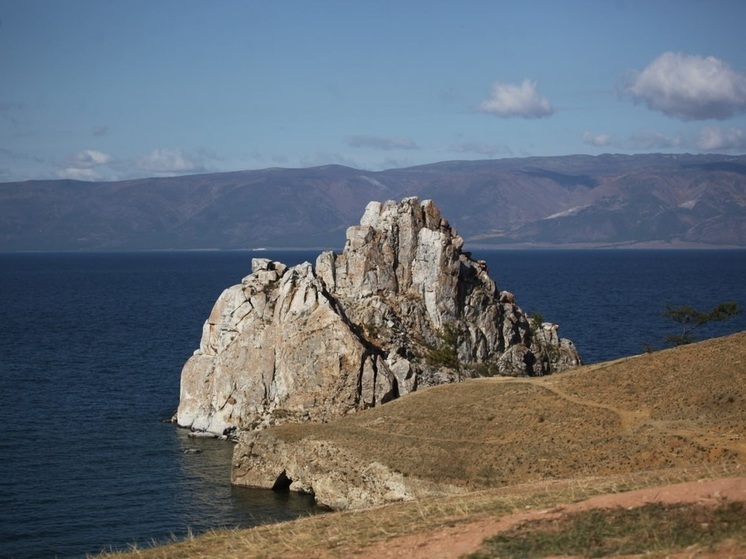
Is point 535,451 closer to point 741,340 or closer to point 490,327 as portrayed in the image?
point 741,340

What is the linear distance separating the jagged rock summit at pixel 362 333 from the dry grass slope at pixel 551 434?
7.79m

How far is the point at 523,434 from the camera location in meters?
60.6

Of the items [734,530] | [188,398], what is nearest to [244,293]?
[188,398]

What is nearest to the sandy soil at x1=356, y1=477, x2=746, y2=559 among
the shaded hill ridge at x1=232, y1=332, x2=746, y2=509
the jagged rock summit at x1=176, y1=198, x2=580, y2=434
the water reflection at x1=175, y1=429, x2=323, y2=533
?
the shaded hill ridge at x1=232, y1=332, x2=746, y2=509

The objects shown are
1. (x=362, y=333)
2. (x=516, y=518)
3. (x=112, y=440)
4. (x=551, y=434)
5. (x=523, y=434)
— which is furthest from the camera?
(x=362, y=333)

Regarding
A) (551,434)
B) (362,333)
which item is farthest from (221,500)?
(362,333)

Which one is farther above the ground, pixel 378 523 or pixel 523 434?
pixel 378 523

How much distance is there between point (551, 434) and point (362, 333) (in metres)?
26.2

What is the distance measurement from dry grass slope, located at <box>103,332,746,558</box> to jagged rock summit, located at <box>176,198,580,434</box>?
25.6 ft

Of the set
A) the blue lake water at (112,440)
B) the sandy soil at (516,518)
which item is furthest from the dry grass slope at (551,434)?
the blue lake water at (112,440)

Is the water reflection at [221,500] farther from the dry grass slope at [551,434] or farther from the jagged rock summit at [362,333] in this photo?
the jagged rock summit at [362,333]

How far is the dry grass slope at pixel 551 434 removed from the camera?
1548 inches

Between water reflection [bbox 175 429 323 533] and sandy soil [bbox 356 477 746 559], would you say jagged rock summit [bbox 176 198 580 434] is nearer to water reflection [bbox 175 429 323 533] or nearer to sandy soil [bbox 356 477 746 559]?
water reflection [bbox 175 429 323 533]

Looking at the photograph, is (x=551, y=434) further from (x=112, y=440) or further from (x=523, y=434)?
(x=112, y=440)
